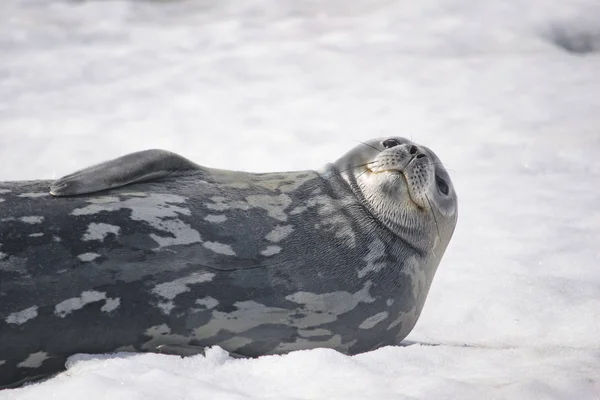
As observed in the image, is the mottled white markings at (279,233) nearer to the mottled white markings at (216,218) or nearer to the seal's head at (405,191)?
the mottled white markings at (216,218)

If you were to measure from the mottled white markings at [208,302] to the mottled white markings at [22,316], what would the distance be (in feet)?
1.62

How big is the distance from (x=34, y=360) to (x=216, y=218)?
29.5 inches

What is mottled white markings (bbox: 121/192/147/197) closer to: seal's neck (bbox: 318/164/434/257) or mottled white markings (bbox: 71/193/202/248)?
mottled white markings (bbox: 71/193/202/248)

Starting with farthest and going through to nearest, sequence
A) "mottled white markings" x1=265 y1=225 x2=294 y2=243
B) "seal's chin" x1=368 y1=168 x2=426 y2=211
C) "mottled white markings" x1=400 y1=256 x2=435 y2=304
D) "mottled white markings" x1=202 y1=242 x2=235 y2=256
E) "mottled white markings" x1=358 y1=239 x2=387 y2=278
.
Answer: "seal's chin" x1=368 y1=168 x2=426 y2=211, "mottled white markings" x1=400 y1=256 x2=435 y2=304, "mottled white markings" x1=358 y1=239 x2=387 y2=278, "mottled white markings" x1=265 y1=225 x2=294 y2=243, "mottled white markings" x1=202 y1=242 x2=235 y2=256

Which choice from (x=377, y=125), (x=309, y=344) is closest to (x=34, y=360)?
(x=309, y=344)

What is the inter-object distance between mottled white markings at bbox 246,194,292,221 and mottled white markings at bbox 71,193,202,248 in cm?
28

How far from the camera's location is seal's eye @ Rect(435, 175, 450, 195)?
3523 mm

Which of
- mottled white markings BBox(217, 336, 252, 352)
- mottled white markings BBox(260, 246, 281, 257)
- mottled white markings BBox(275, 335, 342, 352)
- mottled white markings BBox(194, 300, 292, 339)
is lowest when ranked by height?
mottled white markings BBox(275, 335, 342, 352)

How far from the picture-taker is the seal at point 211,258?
2572 mm

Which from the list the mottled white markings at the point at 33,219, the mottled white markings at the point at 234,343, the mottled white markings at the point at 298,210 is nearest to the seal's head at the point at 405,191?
the mottled white markings at the point at 298,210

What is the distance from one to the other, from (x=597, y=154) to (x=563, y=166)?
33 cm

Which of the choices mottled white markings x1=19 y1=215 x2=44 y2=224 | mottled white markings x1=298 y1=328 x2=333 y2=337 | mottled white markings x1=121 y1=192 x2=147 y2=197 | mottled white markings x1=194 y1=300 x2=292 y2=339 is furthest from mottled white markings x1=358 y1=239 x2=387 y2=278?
mottled white markings x1=19 y1=215 x2=44 y2=224

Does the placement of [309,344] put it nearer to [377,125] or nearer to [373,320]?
[373,320]

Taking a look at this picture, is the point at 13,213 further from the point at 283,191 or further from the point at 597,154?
the point at 597,154
